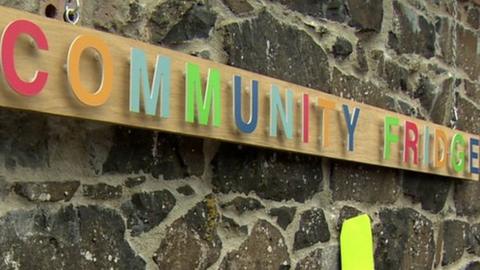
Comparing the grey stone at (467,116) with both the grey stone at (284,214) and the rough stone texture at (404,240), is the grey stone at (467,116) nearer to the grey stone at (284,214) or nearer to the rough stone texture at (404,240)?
the rough stone texture at (404,240)

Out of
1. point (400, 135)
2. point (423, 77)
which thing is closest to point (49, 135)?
point (400, 135)

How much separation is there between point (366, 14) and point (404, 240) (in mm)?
752

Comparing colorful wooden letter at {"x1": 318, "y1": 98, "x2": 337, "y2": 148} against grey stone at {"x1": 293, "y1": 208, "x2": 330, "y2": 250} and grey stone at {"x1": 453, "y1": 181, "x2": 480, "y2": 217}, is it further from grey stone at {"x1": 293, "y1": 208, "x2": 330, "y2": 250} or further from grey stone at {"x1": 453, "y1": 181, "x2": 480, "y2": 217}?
grey stone at {"x1": 453, "y1": 181, "x2": 480, "y2": 217}

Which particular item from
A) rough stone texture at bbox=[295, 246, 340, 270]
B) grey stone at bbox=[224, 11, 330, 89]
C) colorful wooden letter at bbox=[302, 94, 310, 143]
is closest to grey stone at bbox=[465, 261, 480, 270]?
rough stone texture at bbox=[295, 246, 340, 270]

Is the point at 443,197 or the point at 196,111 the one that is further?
the point at 443,197

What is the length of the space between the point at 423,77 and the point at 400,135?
0.39m

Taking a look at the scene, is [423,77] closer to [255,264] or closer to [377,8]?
[377,8]

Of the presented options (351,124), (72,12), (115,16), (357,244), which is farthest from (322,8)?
(72,12)

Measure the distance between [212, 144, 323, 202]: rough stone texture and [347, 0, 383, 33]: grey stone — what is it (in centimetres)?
50

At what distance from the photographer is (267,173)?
2061 millimetres

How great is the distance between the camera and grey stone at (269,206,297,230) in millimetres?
2089

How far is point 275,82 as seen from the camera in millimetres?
1977

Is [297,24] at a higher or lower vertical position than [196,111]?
higher

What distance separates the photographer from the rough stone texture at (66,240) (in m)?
1.44
